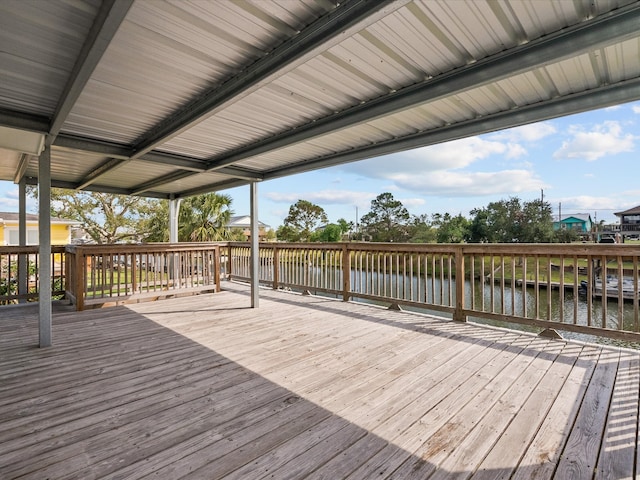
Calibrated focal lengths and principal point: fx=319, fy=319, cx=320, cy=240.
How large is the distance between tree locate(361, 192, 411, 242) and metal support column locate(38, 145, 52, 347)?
24.1 meters

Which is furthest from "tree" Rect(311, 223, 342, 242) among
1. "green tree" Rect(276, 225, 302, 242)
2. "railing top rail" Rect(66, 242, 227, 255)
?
"railing top rail" Rect(66, 242, 227, 255)

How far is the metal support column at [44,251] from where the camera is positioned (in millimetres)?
3469

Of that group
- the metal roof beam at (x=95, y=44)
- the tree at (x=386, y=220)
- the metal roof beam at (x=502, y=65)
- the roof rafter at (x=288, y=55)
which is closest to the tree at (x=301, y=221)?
the tree at (x=386, y=220)

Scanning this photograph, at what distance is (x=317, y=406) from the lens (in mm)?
2182

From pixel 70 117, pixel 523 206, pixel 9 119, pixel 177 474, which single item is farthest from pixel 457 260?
pixel 523 206

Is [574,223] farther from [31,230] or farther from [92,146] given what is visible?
[31,230]

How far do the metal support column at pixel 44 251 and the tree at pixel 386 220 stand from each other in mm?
24092

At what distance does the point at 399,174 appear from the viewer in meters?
43.9

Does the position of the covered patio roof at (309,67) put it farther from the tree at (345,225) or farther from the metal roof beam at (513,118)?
the tree at (345,225)

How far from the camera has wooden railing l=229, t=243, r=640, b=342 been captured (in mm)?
3262

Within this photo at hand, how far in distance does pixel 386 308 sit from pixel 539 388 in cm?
279

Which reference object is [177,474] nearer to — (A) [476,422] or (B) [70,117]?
(A) [476,422]

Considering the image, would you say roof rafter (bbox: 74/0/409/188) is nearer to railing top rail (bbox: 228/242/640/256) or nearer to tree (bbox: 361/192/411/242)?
railing top rail (bbox: 228/242/640/256)

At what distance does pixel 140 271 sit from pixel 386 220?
23.3 m
